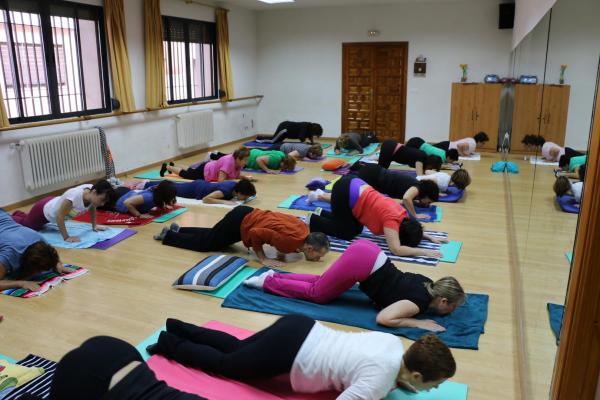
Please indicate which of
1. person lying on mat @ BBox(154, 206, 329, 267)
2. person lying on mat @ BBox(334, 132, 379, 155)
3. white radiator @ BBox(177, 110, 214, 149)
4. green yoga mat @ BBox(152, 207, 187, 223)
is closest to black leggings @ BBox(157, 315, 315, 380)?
person lying on mat @ BBox(154, 206, 329, 267)

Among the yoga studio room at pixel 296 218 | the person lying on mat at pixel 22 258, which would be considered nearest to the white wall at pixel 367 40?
the yoga studio room at pixel 296 218

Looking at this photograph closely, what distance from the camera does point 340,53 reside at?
1030 centimetres

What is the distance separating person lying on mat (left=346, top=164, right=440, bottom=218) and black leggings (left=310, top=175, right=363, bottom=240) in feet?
2.24

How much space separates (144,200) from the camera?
16.8 ft

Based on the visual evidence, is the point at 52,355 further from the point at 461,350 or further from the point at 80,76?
the point at 80,76

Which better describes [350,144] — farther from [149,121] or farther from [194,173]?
[149,121]

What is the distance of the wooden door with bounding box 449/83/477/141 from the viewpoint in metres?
9.16

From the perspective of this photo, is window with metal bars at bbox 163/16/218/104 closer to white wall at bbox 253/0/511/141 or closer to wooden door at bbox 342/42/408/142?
white wall at bbox 253/0/511/141

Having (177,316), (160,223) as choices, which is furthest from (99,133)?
(177,316)

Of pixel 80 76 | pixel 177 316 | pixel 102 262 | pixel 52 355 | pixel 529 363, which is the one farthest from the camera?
pixel 80 76

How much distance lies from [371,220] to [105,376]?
2832 mm

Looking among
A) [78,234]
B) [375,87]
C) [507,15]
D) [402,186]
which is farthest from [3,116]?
[507,15]

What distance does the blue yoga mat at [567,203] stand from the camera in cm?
176

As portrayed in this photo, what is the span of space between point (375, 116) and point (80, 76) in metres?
5.95
